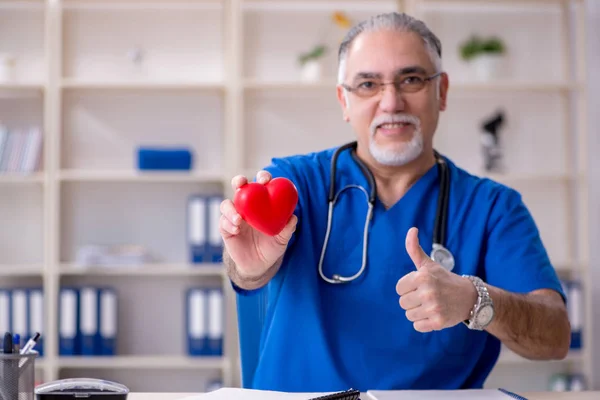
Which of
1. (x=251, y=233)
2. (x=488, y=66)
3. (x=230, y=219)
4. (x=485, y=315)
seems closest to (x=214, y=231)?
(x=488, y=66)

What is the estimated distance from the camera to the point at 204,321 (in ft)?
10.4

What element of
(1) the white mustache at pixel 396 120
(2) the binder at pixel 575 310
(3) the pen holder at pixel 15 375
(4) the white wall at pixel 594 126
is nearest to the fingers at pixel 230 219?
(3) the pen holder at pixel 15 375

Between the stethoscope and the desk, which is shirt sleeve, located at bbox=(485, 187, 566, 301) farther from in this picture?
the desk

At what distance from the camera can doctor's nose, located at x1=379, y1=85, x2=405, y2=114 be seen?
Answer: 1.58 meters

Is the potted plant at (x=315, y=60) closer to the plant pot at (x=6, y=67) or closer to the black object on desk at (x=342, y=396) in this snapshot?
the plant pot at (x=6, y=67)

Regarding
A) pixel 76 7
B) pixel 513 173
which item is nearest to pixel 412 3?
pixel 513 173

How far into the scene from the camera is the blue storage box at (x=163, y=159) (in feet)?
10.7

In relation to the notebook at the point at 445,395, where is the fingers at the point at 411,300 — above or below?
above

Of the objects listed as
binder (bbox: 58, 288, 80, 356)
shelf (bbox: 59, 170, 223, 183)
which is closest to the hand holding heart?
shelf (bbox: 59, 170, 223, 183)

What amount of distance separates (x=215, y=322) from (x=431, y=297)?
212 centimetres

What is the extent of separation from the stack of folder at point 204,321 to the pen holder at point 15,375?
2.08m

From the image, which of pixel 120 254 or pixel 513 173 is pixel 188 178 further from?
pixel 513 173

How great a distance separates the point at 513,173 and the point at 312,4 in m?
1.31

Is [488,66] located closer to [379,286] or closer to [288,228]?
[379,286]
